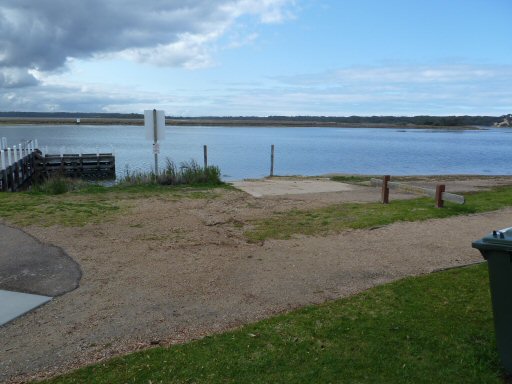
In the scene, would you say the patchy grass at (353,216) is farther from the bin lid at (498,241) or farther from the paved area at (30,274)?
the bin lid at (498,241)

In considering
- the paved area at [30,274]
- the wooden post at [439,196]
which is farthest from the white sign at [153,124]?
the wooden post at [439,196]

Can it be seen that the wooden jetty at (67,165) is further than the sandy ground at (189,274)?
Yes

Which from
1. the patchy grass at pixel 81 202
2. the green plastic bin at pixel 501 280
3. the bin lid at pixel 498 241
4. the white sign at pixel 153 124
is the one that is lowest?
the patchy grass at pixel 81 202

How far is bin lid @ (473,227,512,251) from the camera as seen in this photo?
3.38 metres

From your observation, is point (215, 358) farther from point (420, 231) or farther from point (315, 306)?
point (420, 231)

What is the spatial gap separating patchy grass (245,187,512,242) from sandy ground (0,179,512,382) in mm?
373

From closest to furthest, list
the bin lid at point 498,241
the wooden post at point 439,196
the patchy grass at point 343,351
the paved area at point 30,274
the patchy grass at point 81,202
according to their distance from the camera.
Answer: the bin lid at point 498,241 < the patchy grass at point 343,351 < the paved area at point 30,274 < the patchy grass at point 81,202 < the wooden post at point 439,196

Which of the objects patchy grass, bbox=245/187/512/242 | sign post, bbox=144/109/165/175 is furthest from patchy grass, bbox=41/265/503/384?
sign post, bbox=144/109/165/175

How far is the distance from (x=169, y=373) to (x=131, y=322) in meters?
1.17

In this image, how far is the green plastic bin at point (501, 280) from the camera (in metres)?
3.43

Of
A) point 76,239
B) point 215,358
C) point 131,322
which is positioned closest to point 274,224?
point 76,239

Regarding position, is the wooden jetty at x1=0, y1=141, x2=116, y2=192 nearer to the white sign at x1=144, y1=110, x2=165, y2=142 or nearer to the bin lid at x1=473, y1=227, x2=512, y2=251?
the white sign at x1=144, y1=110, x2=165, y2=142

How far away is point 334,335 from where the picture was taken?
14.2 ft

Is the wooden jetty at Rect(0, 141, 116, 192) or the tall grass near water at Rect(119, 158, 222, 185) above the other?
the tall grass near water at Rect(119, 158, 222, 185)
